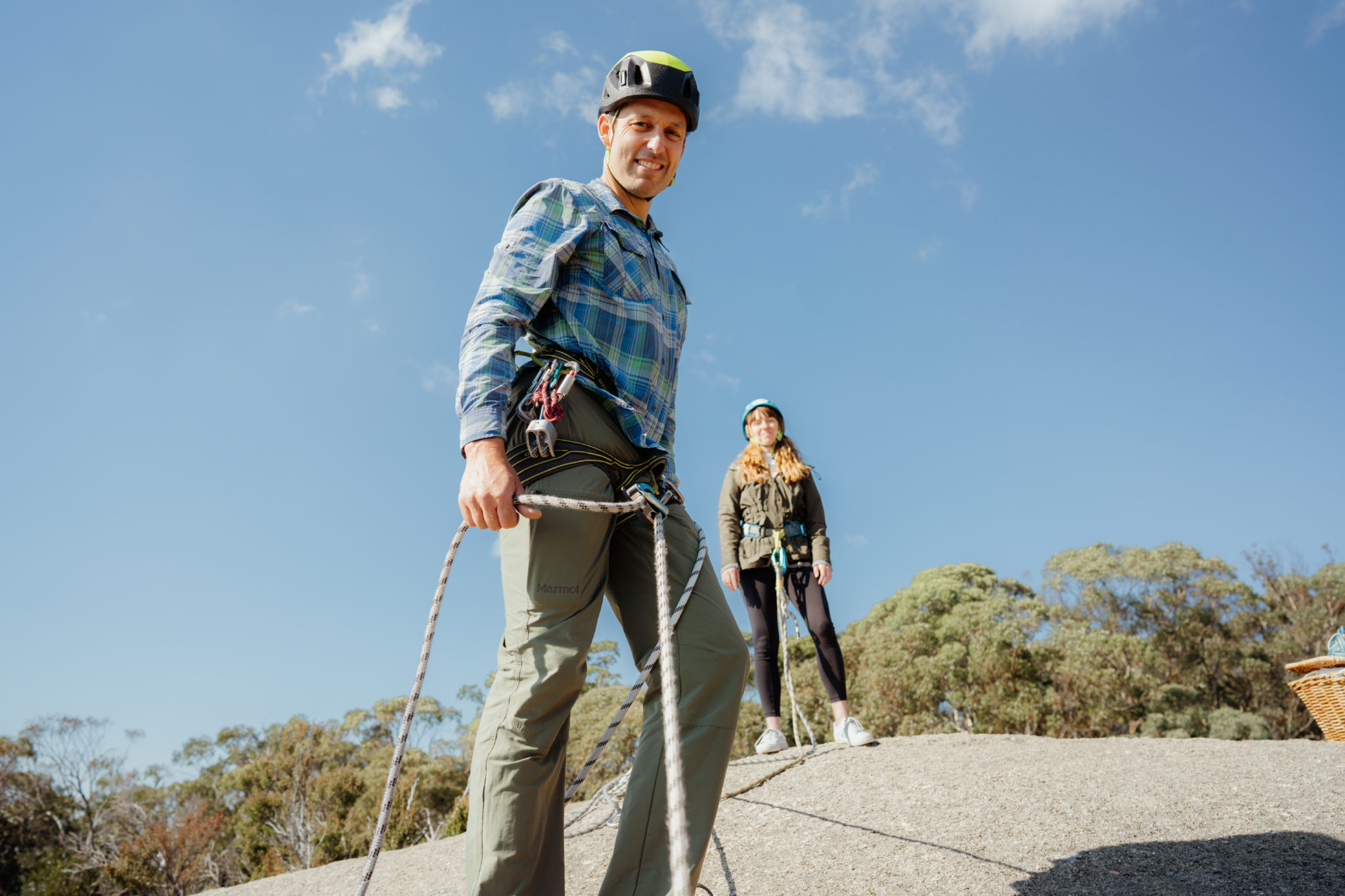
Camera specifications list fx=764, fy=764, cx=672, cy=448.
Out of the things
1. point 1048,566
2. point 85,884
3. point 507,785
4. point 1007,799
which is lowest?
point 85,884

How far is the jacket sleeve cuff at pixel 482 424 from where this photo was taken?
158 cm

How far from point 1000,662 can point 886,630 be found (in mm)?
1855

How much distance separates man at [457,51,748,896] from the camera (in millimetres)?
1536

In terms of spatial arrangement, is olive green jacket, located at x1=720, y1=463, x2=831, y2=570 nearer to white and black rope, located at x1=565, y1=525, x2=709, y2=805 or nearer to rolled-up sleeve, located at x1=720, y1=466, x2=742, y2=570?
rolled-up sleeve, located at x1=720, y1=466, x2=742, y2=570

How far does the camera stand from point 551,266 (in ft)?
5.69

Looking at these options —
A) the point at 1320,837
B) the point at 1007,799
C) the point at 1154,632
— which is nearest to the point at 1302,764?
the point at 1320,837

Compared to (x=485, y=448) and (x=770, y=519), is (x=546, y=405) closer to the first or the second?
(x=485, y=448)

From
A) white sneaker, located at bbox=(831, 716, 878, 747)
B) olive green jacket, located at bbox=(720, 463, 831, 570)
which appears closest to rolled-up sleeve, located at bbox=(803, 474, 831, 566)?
olive green jacket, located at bbox=(720, 463, 831, 570)

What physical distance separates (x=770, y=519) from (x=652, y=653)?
3.35 metres

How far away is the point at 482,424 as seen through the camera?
1589 mm

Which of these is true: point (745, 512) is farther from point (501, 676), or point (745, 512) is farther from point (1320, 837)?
point (501, 676)

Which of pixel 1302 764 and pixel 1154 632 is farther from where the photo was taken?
pixel 1154 632

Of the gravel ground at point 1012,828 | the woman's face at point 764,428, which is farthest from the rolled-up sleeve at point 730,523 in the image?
the gravel ground at point 1012,828

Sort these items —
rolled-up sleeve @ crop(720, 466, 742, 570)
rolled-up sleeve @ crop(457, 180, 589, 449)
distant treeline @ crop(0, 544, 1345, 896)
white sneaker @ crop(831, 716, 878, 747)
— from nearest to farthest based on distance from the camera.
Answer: rolled-up sleeve @ crop(457, 180, 589, 449) < white sneaker @ crop(831, 716, 878, 747) < rolled-up sleeve @ crop(720, 466, 742, 570) < distant treeline @ crop(0, 544, 1345, 896)
